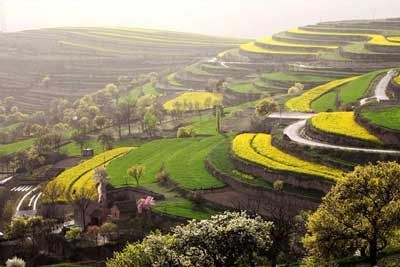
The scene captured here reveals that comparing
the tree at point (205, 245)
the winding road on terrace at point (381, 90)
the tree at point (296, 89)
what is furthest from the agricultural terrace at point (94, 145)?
the tree at point (205, 245)

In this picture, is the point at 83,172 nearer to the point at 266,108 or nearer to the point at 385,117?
the point at 266,108

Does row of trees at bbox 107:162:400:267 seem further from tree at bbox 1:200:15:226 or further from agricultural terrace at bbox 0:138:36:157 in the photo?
agricultural terrace at bbox 0:138:36:157

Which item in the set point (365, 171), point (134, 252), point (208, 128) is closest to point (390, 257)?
point (365, 171)

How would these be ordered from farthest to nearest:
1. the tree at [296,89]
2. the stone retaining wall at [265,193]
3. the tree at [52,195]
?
the tree at [296,89] < the tree at [52,195] < the stone retaining wall at [265,193]

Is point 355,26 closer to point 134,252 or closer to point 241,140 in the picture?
point 241,140

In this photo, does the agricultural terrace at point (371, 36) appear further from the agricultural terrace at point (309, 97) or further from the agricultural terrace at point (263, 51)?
the agricultural terrace at point (309, 97)

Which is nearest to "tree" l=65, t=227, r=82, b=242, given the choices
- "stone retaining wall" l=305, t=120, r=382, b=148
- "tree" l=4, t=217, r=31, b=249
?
"tree" l=4, t=217, r=31, b=249

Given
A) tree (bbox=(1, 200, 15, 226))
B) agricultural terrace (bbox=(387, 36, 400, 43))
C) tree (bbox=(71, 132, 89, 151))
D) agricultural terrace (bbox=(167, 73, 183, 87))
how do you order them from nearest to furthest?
tree (bbox=(1, 200, 15, 226))
tree (bbox=(71, 132, 89, 151))
agricultural terrace (bbox=(387, 36, 400, 43))
agricultural terrace (bbox=(167, 73, 183, 87))
